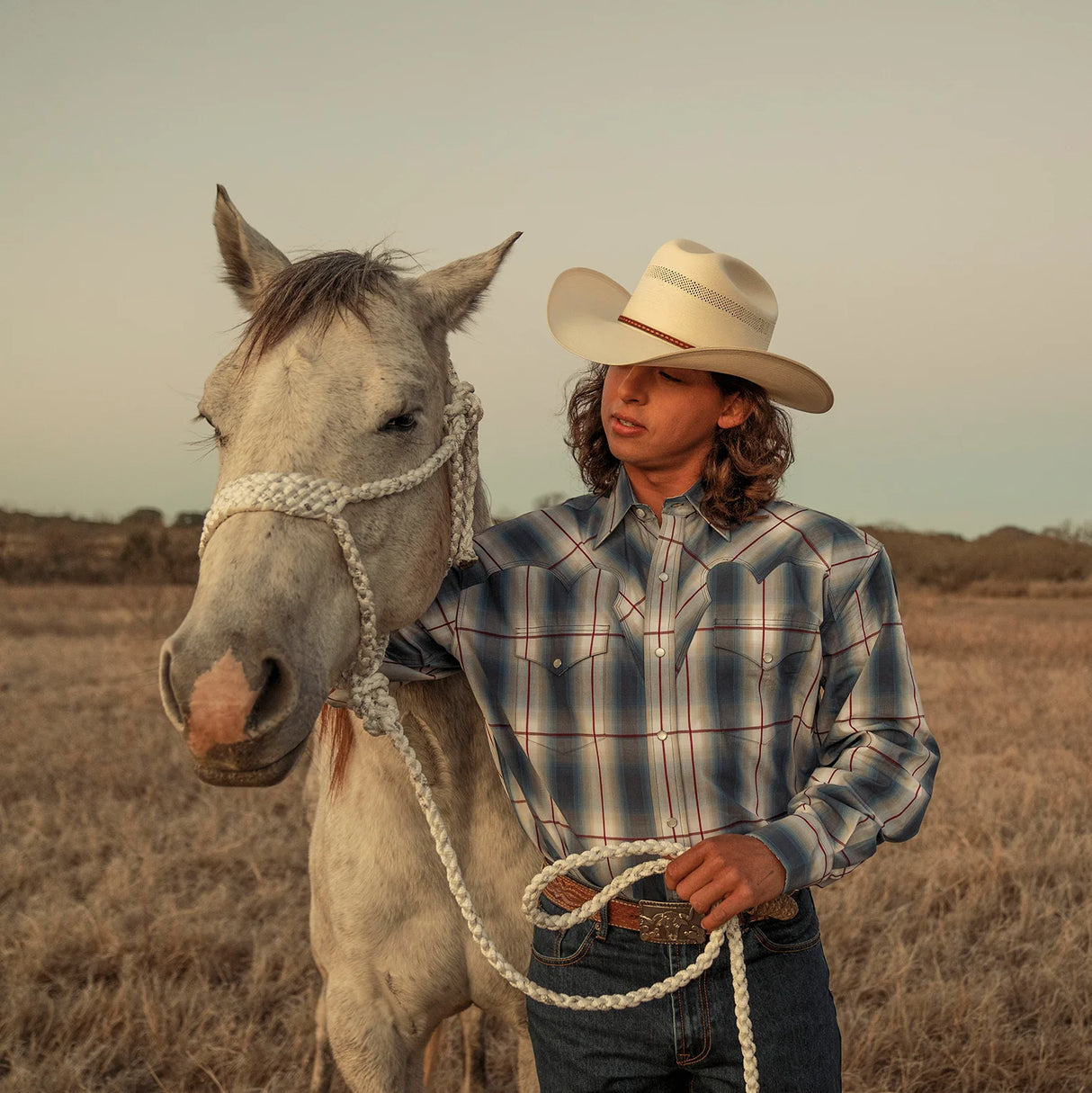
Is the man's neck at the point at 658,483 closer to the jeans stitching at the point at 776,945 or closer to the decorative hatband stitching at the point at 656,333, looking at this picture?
the decorative hatband stitching at the point at 656,333

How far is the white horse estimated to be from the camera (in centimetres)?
138

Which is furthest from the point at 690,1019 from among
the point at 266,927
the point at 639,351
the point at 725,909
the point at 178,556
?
the point at 178,556

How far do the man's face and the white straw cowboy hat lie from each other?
0.05 metres

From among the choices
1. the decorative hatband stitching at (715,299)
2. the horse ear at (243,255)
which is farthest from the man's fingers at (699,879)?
the horse ear at (243,255)

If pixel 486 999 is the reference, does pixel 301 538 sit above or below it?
above

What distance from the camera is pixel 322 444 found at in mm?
1569

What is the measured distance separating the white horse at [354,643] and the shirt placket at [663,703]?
425 mm

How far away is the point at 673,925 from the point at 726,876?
24cm

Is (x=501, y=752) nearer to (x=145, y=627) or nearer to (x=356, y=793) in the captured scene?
(x=356, y=793)

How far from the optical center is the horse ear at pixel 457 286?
197 centimetres

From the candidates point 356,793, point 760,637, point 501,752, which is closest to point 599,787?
point 501,752

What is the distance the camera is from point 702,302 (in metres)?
1.95

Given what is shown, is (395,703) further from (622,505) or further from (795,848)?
(795,848)

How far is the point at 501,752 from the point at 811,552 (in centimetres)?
74
